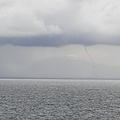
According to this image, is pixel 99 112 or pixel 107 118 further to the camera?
pixel 99 112

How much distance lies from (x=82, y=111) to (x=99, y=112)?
5.06m

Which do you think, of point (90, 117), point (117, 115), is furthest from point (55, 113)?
point (117, 115)

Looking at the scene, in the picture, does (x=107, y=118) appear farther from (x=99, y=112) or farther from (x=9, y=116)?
(x=9, y=116)

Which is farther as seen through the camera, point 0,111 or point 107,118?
point 0,111

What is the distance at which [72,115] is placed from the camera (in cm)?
8225

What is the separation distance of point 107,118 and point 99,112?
36.0 ft

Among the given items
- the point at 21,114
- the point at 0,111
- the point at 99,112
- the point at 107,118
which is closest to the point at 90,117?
the point at 107,118

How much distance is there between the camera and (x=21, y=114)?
8294cm

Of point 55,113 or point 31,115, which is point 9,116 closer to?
point 31,115

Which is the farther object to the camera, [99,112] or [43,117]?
[99,112]

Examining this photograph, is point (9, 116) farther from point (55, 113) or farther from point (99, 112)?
point (99, 112)

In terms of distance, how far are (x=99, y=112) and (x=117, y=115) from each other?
7.49 m

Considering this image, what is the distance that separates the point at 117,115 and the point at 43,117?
20578mm

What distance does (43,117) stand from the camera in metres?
78.6
